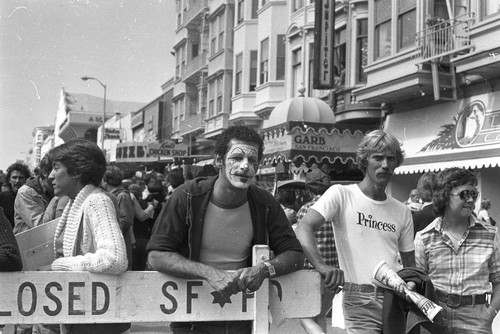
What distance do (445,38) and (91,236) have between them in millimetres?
14369

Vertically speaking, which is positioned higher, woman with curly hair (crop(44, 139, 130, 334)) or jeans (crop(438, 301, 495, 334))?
woman with curly hair (crop(44, 139, 130, 334))

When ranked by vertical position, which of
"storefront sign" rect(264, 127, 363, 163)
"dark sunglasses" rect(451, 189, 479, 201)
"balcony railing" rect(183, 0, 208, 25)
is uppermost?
"balcony railing" rect(183, 0, 208, 25)

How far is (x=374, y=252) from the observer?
413 centimetres

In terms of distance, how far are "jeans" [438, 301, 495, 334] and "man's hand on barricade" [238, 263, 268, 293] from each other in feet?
5.16

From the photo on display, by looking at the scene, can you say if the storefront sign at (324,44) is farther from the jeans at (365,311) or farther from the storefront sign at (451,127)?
the jeans at (365,311)

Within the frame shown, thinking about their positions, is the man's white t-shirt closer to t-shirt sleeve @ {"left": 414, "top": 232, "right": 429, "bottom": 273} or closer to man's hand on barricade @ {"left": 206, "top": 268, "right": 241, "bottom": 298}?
t-shirt sleeve @ {"left": 414, "top": 232, "right": 429, "bottom": 273}

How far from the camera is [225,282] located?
3.10 metres

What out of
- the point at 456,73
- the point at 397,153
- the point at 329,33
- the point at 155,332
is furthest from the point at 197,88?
the point at 397,153

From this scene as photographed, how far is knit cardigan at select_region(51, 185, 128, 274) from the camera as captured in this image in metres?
3.12

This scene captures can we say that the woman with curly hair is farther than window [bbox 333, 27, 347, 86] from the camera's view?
No

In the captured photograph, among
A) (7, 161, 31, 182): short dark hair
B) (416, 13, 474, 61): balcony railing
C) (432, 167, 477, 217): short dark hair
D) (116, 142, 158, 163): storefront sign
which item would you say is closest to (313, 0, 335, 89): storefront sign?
(416, 13, 474, 61): balcony railing

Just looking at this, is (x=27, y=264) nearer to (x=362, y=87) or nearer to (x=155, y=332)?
(x=155, y=332)

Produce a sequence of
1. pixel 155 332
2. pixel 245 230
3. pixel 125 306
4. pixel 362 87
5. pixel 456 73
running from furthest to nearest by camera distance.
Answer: pixel 362 87, pixel 456 73, pixel 155 332, pixel 245 230, pixel 125 306

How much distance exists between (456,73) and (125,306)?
14299 mm
